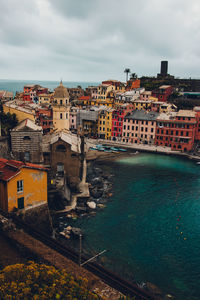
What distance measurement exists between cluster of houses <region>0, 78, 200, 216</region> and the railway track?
579cm

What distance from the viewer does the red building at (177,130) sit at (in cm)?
8856

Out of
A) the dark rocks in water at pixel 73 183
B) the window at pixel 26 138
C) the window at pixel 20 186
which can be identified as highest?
the window at pixel 26 138

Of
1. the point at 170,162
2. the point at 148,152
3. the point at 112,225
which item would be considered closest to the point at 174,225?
the point at 112,225

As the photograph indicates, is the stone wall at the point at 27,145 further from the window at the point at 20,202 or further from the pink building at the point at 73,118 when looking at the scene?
the pink building at the point at 73,118

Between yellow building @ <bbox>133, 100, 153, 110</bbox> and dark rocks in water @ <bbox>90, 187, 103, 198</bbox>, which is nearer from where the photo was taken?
dark rocks in water @ <bbox>90, 187, 103, 198</bbox>

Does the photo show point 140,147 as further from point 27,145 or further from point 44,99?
point 44,99

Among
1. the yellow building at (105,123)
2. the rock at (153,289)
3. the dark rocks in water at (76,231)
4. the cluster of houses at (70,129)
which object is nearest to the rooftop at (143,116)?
the cluster of houses at (70,129)

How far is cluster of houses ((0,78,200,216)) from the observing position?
35219 millimetres

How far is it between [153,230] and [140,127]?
2372 inches

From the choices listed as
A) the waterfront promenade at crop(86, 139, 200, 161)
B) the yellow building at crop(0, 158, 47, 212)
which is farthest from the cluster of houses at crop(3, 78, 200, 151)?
the yellow building at crop(0, 158, 47, 212)

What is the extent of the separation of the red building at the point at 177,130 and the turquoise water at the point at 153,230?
23685 mm

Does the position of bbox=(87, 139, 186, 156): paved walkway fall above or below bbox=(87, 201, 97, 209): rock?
above

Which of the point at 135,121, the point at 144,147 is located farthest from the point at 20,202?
the point at 135,121

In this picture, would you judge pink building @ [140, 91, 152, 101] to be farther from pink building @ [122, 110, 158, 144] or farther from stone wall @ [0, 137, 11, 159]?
stone wall @ [0, 137, 11, 159]
